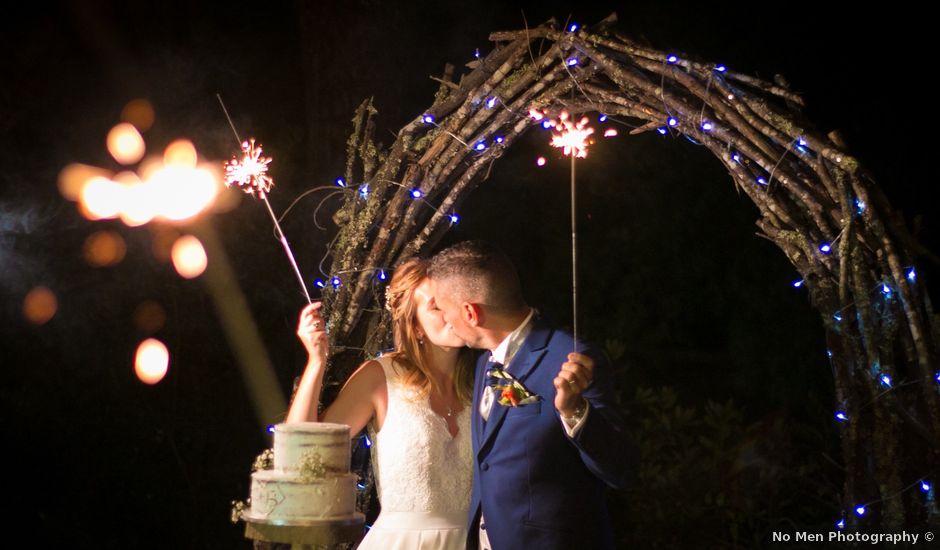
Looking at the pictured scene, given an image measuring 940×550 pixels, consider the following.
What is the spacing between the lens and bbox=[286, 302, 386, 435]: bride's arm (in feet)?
11.3

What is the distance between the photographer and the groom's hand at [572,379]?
272 cm

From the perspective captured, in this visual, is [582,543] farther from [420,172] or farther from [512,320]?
[420,172]

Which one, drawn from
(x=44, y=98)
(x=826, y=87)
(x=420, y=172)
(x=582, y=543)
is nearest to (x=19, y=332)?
(x=44, y=98)

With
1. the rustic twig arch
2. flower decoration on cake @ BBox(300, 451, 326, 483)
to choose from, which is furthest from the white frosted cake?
the rustic twig arch

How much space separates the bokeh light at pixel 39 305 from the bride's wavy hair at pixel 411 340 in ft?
9.91

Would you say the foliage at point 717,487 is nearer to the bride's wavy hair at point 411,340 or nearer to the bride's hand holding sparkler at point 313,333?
the bride's wavy hair at point 411,340

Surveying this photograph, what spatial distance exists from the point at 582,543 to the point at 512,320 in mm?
764

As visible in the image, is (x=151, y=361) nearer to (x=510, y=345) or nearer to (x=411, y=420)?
(x=411, y=420)

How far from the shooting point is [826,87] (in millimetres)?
6285

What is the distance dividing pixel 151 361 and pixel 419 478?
3.13 metres

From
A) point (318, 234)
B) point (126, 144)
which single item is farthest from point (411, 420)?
point (126, 144)

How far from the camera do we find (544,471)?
10.1 ft

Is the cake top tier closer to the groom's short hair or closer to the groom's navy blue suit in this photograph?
the groom's navy blue suit

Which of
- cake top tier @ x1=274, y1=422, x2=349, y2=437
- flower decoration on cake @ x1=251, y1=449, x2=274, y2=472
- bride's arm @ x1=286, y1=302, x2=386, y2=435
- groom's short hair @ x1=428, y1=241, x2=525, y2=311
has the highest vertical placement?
groom's short hair @ x1=428, y1=241, x2=525, y2=311
